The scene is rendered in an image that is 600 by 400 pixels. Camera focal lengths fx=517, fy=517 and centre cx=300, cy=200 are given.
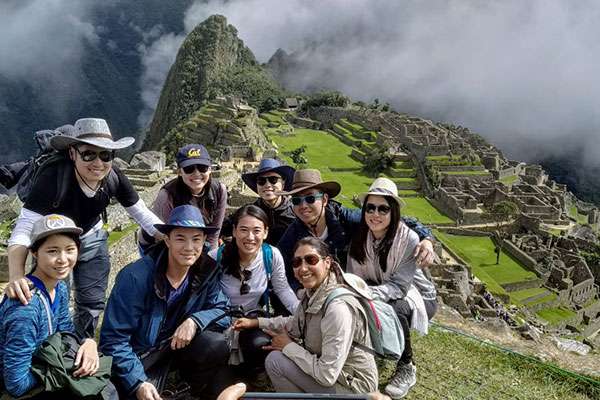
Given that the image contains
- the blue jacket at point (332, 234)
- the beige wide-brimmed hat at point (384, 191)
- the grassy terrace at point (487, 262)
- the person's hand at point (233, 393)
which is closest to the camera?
the person's hand at point (233, 393)

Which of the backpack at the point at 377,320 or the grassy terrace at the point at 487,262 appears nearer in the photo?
the backpack at the point at 377,320

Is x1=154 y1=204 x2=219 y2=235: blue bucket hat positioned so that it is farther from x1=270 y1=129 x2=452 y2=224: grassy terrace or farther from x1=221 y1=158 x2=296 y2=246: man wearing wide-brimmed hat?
x1=270 y1=129 x2=452 y2=224: grassy terrace

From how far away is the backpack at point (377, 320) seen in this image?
11.1 feet

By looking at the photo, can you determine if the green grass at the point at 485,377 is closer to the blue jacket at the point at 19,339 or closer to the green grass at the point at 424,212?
the blue jacket at the point at 19,339

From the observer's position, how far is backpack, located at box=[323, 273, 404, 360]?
11.1 ft

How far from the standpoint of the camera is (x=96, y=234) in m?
4.12

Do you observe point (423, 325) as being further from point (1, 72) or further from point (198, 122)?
point (1, 72)

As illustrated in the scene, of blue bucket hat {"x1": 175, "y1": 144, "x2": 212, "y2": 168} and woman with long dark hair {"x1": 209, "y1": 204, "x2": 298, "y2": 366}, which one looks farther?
blue bucket hat {"x1": 175, "y1": 144, "x2": 212, "y2": 168}

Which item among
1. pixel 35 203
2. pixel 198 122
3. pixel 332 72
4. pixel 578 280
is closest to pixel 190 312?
pixel 35 203

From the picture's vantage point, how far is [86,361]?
10.4 feet

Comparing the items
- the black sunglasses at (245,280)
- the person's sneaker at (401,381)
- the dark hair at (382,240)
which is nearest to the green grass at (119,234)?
the black sunglasses at (245,280)

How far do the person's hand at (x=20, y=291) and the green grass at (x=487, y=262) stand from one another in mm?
18840

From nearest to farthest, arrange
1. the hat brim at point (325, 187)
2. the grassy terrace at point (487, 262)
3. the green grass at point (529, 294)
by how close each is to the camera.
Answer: the hat brim at point (325, 187) → the green grass at point (529, 294) → the grassy terrace at point (487, 262)

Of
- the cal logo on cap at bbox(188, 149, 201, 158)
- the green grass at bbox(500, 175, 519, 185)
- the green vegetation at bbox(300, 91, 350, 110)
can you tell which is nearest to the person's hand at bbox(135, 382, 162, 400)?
the cal logo on cap at bbox(188, 149, 201, 158)
